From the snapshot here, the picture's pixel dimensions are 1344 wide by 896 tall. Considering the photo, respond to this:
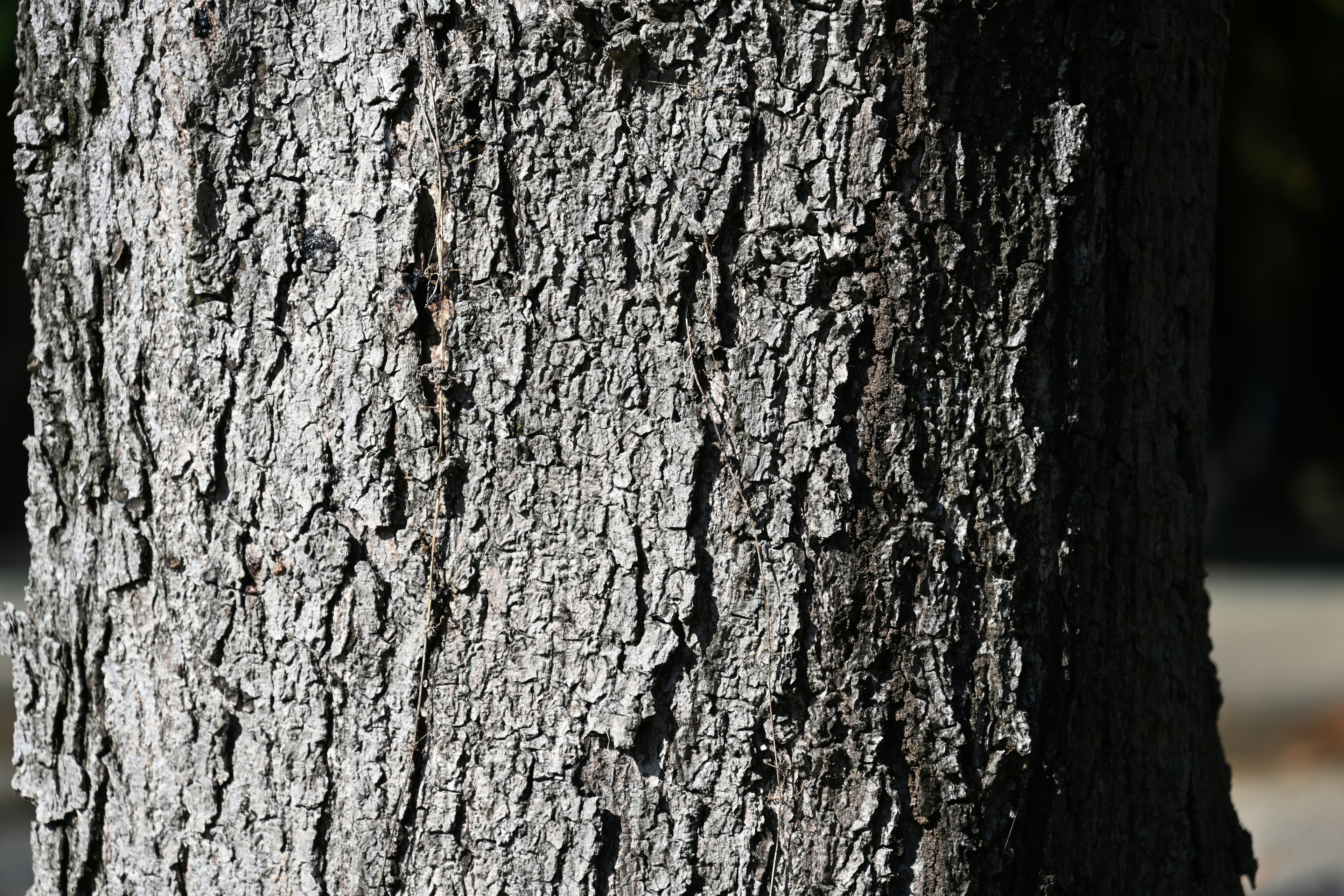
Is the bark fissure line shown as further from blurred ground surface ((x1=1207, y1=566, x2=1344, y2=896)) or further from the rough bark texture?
blurred ground surface ((x1=1207, y1=566, x2=1344, y2=896))

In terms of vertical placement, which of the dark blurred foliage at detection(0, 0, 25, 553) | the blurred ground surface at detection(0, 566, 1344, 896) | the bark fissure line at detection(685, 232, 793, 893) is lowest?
the blurred ground surface at detection(0, 566, 1344, 896)

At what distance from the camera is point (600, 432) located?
122 cm

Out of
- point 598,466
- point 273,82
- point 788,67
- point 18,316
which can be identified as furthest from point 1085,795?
point 18,316

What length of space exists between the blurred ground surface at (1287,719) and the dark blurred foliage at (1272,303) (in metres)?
2.42

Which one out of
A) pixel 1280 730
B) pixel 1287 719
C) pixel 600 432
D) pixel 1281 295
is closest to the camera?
pixel 600 432

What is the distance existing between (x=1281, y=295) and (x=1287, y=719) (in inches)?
243

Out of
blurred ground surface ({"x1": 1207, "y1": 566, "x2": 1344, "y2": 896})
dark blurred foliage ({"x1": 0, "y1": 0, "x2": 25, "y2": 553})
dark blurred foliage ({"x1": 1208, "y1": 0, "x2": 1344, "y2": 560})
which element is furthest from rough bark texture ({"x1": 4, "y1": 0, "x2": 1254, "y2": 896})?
dark blurred foliage ({"x1": 0, "y1": 0, "x2": 25, "y2": 553})

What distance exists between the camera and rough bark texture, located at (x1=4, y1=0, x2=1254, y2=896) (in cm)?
121

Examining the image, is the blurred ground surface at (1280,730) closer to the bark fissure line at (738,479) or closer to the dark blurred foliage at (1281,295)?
the dark blurred foliage at (1281,295)

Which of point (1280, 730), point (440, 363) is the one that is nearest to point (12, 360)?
point (1280, 730)

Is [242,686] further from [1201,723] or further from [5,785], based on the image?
[5,785]

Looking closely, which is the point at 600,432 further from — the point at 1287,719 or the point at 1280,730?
the point at 1287,719

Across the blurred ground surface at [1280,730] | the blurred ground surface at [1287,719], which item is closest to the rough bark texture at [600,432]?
the blurred ground surface at [1280,730]

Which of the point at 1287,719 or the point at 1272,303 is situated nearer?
the point at 1287,719
